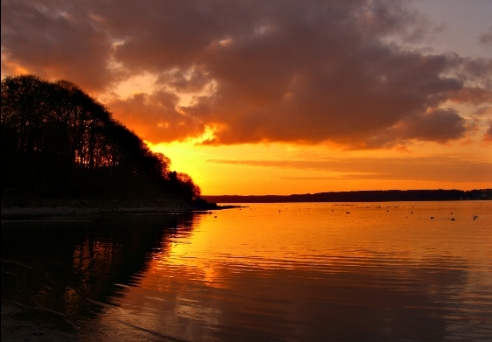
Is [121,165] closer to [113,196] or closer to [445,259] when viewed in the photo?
[113,196]

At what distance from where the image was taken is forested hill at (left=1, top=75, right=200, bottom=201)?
48.0ft

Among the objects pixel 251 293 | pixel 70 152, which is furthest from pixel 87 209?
pixel 251 293

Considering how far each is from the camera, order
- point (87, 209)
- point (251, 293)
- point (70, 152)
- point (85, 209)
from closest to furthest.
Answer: point (251, 293), point (70, 152), point (85, 209), point (87, 209)

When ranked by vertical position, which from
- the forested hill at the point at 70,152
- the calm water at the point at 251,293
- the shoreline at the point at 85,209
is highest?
the forested hill at the point at 70,152

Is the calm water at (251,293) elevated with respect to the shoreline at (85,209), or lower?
lower

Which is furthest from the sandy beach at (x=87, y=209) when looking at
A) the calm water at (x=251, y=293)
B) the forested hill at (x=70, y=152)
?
the calm water at (x=251, y=293)

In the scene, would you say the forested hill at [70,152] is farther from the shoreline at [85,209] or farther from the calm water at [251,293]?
the calm water at [251,293]

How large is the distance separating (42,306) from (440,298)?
1478 cm

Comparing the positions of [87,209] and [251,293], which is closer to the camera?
[251,293]

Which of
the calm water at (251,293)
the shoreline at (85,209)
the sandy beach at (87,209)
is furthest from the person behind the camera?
the sandy beach at (87,209)

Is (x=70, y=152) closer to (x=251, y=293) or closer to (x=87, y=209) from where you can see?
(x=251, y=293)

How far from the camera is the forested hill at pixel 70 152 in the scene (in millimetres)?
14625

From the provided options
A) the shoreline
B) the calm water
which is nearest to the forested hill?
the shoreline

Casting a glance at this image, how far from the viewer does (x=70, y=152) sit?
3428 centimetres
